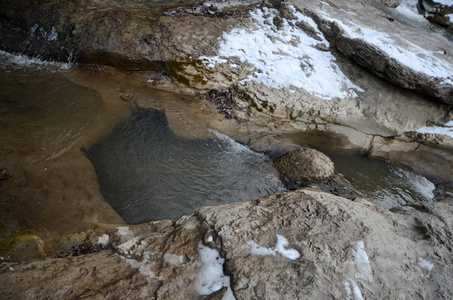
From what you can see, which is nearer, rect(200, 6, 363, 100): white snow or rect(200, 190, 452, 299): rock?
rect(200, 190, 452, 299): rock

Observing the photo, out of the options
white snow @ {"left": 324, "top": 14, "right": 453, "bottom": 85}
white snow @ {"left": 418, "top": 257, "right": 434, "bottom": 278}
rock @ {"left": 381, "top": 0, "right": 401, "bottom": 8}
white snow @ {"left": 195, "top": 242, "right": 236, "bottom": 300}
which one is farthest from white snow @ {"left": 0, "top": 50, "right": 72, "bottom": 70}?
rock @ {"left": 381, "top": 0, "right": 401, "bottom": 8}

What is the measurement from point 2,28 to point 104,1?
260cm

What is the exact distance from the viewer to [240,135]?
686 cm

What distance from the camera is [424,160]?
23.8 ft

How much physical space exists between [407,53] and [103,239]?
307 inches

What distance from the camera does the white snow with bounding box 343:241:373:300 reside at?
3.16 meters

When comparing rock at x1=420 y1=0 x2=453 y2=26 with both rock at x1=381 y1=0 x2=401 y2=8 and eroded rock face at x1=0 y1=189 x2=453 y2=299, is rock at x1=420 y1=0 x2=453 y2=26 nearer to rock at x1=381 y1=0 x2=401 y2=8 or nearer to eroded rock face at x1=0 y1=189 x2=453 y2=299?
rock at x1=381 y1=0 x2=401 y2=8

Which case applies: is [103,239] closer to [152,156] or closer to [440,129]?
[152,156]

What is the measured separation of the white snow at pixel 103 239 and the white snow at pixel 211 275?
1.56 m

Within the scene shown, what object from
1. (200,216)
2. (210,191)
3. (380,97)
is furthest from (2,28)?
(380,97)

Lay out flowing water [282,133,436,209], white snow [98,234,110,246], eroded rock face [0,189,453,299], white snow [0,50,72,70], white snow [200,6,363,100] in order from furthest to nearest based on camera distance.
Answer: white snow [200,6,363,100] → white snow [0,50,72,70] → flowing water [282,133,436,209] → white snow [98,234,110,246] → eroded rock face [0,189,453,299]

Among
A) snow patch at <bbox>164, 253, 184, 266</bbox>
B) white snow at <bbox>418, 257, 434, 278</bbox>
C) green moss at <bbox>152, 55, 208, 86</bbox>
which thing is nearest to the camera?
snow patch at <bbox>164, 253, 184, 266</bbox>

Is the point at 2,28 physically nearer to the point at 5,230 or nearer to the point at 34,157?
the point at 34,157

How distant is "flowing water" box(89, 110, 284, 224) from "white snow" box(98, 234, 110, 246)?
0.52 meters
